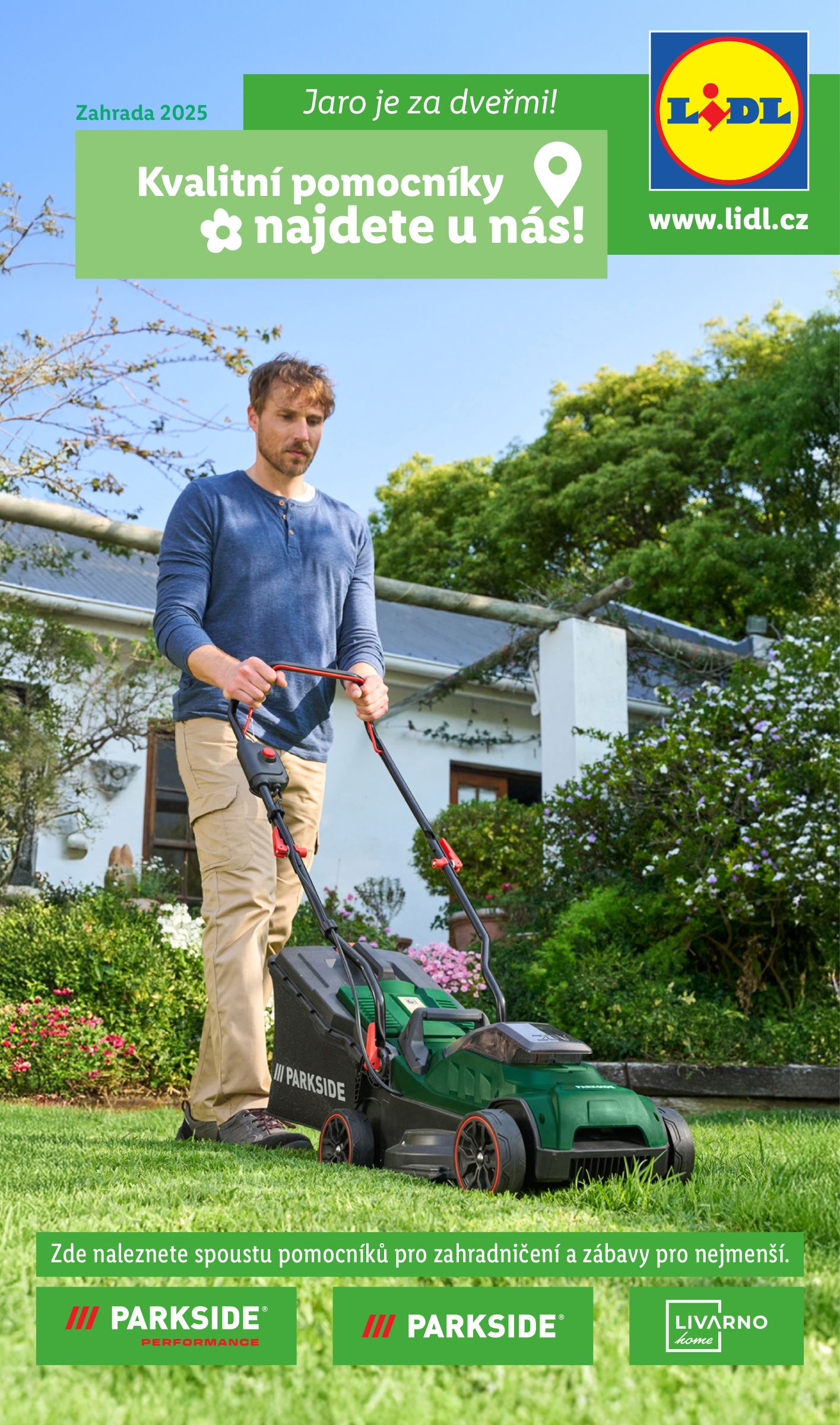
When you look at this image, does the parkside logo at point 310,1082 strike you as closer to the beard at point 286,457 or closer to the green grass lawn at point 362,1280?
the green grass lawn at point 362,1280

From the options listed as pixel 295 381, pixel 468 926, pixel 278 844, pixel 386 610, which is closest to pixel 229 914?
pixel 278 844

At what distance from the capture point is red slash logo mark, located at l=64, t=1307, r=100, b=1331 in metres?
1.33

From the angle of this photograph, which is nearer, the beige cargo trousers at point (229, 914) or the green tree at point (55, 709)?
the beige cargo trousers at point (229, 914)

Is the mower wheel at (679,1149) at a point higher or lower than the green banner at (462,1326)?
lower

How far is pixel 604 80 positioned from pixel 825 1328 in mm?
3174

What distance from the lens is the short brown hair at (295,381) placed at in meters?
3.59

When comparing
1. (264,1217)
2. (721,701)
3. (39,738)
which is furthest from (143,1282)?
(39,738)

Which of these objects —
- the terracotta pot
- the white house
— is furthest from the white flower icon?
the white house

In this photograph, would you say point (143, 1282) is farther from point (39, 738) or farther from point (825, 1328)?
point (39, 738)

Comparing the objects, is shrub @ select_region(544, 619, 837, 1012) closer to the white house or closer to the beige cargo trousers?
the white house

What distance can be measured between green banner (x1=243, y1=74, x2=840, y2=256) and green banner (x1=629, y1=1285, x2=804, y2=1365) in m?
2.70

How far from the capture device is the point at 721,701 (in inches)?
276

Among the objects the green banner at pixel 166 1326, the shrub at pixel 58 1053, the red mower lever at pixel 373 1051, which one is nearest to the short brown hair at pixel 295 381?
the red mower lever at pixel 373 1051

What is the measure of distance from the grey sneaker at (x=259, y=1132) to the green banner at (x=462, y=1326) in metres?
1.92
